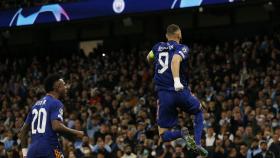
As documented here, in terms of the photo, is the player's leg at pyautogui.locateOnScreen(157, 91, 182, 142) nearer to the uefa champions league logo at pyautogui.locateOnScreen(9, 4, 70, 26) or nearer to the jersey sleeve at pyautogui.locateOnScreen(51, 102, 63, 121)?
the jersey sleeve at pyautogui.locateOnScreen(51, 102, 63, 121)

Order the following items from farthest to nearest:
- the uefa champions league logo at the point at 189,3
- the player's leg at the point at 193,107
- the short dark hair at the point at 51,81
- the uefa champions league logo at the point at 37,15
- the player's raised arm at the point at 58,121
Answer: the uefa champions league logo at the point at 37,15
the uefa champions league logo at the point at 189,3
the player's leg at the point at 193,107
the short dark hair at the point at 51,81
the player's raised arm at the point at 58,121

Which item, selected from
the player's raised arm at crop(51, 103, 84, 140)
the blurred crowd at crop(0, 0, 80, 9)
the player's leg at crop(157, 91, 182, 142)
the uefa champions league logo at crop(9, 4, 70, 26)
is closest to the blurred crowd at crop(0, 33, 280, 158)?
the uefa champions league logo at crop(9, 4, 70, 26)

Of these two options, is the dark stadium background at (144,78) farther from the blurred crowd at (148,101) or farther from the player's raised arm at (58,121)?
the player's raised arm at (58,121)

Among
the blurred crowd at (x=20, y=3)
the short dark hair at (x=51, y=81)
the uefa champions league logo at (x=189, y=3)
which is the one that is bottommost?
the short dark hair at (x=51, y=81)

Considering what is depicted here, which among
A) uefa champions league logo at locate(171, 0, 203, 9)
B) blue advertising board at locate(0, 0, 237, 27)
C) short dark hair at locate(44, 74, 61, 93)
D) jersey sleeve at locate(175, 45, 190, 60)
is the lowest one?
short dark hair at locate(44, 74, 61, 93)

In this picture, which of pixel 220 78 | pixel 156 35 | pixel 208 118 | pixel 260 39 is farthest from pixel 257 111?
pixel 156 35

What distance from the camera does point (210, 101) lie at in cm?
2005

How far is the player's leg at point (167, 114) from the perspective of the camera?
452 inches

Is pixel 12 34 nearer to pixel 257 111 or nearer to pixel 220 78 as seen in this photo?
pixel 220 78

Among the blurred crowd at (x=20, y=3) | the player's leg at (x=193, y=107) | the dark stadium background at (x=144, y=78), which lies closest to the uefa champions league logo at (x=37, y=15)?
the blurred crowd at (x=20, y=3)

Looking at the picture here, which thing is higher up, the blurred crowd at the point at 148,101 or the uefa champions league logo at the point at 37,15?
the uefa champions league logo at the point at 37,15

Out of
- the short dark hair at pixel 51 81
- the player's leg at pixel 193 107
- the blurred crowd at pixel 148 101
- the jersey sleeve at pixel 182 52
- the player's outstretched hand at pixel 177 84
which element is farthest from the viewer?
the blurred crowd at pixel 148 101

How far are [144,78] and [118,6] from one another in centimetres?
305

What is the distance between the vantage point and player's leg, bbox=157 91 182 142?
37.7 feet
